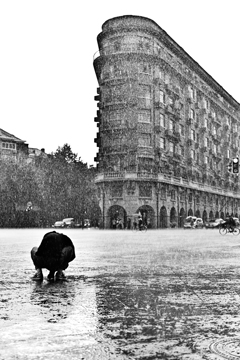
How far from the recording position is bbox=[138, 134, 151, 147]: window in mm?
63169

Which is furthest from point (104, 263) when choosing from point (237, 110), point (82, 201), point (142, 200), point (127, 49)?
point (237, 110)

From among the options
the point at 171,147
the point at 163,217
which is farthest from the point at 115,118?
the point at 163,217

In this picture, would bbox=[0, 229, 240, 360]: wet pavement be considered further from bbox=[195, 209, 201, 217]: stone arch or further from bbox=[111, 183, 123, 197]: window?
bbox=[195, 209, 201, 217]: stone arch

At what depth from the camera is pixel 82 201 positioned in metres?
78.6

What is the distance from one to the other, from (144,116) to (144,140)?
2902mm

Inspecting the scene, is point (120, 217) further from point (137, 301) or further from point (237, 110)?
point (137, 301)

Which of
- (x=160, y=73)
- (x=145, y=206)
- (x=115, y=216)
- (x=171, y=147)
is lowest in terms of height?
(x=115, y=216)

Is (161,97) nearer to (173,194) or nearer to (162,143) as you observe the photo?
(162,143)

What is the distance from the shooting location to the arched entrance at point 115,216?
63562 mm

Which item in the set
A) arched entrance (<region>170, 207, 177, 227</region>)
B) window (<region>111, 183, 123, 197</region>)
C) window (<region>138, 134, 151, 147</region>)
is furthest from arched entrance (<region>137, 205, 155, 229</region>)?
window (<region>138, 134, 151, 147</region>)

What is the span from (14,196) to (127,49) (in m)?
24.2

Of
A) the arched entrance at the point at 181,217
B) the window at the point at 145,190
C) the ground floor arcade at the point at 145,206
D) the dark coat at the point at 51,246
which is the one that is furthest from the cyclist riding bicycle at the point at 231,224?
the dark coat at the point at 51,246

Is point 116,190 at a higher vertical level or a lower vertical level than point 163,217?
higher

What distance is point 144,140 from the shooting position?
63625mm
